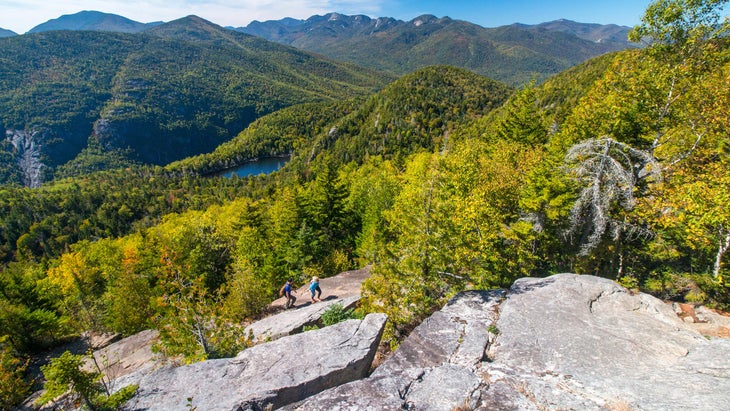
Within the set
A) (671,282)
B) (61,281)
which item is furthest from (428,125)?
(671,282)

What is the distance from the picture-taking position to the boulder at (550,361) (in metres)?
9.12

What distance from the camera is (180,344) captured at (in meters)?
14.8

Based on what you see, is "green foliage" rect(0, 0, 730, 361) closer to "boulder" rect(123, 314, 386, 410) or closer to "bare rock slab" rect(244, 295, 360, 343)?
"bare rock slab" rect(244, 295, 360, 343)

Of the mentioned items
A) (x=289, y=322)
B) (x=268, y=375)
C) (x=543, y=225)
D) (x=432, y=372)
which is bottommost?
(x=289, y=322)

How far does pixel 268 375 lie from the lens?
11633 millimetres

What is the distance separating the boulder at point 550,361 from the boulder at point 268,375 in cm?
126

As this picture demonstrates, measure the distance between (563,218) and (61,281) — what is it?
8305cm

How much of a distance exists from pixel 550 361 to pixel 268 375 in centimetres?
943

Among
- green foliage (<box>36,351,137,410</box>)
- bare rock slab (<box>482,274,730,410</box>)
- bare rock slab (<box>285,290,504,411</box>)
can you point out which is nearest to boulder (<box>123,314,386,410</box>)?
green foliage (<box>36,351,137,410</box>)

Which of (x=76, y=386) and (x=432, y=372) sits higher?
(x=76, y=386)

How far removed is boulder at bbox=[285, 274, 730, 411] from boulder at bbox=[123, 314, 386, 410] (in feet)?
4.12

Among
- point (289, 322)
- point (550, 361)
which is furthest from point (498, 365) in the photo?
point (289, 322)

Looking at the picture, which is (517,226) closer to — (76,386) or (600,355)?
(600,355)

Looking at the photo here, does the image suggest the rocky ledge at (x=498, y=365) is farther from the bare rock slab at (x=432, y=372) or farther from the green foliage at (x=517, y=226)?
the green foliage at (x=517, y=226)
